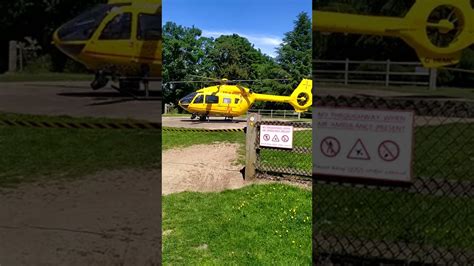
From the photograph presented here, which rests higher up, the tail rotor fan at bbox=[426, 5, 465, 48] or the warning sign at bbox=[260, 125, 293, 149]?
the tail rotor fan at bbox=[426, 5, 465, 48]

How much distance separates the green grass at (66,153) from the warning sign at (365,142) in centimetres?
162

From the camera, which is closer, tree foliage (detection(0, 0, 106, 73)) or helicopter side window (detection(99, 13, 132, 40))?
helicopter side window (detection(99, 13, 132, 40))

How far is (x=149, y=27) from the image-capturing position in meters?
1.91

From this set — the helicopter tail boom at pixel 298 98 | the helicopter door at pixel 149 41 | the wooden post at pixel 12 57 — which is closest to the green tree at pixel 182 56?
the helicopter door at pixel 149 41

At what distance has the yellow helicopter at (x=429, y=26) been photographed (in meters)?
1.81

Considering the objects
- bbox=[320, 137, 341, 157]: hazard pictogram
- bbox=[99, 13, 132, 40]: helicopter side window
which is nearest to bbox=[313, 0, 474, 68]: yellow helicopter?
bbox=[320, 137, 341, 157]: hazard pictogram

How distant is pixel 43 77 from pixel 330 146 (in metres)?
1.48

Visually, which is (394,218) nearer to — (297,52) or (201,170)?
(297,52)

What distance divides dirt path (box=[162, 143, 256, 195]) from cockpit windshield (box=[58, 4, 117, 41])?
240 centimetres

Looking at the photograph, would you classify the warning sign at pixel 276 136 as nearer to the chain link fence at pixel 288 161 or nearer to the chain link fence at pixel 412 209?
the chain link fence at pixel 288 161

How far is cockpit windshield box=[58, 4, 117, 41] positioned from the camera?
200cm

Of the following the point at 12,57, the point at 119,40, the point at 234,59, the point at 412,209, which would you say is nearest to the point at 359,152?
the point at 119,40

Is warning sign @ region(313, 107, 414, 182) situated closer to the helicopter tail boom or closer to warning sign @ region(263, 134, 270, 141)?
the helicopter tail boom

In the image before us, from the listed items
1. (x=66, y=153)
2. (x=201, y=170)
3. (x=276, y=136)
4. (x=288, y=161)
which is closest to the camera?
(x=66, y=153)
